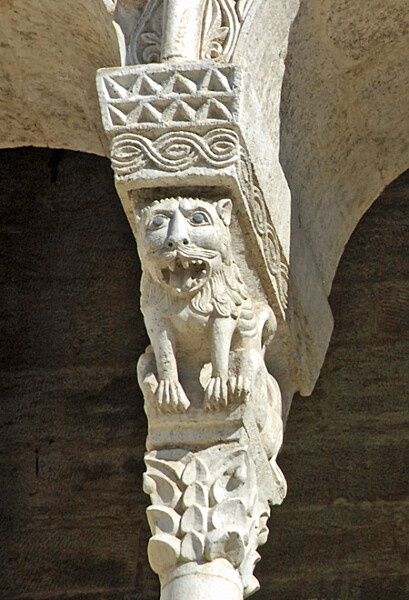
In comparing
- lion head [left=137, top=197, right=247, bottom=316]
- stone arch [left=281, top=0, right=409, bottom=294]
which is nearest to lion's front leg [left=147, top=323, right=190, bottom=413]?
lion head [left=137, top=197, right=247, bottom=316]

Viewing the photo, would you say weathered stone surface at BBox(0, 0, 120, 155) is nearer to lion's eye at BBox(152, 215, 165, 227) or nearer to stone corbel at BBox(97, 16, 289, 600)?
stone corbel at BBox(97, 16, 289, 600)

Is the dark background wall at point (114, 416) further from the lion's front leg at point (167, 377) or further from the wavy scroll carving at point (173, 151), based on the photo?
the wavy scroll carving at point (173, 151)

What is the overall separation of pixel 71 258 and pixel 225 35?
231 centimetres

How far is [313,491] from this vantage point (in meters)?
7.96

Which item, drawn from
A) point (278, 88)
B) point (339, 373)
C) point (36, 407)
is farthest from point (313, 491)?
point (278, 88)

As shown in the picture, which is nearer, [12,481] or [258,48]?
A: [258,48]

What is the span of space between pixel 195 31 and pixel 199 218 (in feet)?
2.04

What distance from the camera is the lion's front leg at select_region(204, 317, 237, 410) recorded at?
6031 millimetres

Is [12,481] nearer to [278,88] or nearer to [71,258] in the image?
[71,258]

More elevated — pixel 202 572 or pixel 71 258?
pixel 71 258

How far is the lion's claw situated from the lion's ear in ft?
1.52

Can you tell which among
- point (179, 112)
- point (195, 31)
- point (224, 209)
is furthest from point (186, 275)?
point (195, 31)

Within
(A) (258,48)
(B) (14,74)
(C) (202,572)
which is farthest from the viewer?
(B) (14,74)

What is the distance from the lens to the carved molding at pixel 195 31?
623 cm
